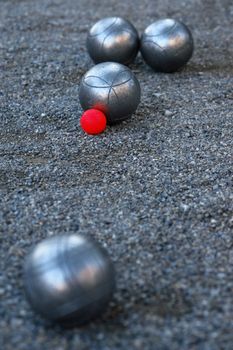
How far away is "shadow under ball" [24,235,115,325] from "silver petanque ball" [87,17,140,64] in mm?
3162

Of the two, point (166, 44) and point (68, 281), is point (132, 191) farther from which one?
point (166, 44)

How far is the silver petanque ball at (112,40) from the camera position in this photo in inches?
225

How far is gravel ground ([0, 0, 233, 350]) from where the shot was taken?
9.84ft

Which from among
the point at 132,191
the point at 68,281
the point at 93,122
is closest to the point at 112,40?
the point at 93,122

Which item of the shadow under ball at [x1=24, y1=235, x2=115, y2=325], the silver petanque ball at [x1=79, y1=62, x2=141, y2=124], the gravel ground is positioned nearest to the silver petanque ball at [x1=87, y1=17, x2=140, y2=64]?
the gravel ground

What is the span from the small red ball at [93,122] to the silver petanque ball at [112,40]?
1101mm

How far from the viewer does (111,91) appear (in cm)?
482

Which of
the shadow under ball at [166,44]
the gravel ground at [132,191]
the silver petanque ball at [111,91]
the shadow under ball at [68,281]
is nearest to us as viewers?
the shadow under ball at [68,281]

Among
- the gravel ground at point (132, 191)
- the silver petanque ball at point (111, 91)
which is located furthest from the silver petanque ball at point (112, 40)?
the silver petanque ball at point (111, 91)

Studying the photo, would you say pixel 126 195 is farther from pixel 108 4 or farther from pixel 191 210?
pixel 108 4

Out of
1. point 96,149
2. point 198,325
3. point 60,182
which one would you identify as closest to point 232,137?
point 96,149

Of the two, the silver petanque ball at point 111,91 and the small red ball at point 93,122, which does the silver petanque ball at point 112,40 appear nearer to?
the silver petanque ball at point 111,91

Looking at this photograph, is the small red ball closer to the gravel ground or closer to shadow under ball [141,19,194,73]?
the gravel ground

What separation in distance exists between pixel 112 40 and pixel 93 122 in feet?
4.15
